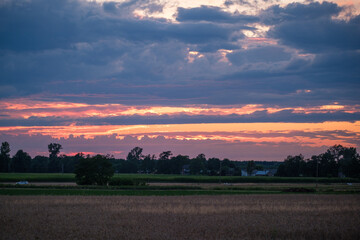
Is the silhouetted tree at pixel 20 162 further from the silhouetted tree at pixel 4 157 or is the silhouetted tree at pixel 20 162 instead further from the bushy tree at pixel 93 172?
the bushy tree at pixel 93 172

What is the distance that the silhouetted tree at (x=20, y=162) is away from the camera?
183500 millimetres

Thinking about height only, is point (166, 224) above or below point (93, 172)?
below

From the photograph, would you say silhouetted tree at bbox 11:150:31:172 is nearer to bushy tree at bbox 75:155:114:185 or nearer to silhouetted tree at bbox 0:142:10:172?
silhouetted tree at bbox 0:142:10:172

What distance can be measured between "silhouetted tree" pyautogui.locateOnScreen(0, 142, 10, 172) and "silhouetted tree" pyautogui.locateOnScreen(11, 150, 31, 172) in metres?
2.46

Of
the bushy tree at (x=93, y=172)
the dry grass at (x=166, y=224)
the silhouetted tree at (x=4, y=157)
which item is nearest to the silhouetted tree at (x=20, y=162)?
the silhouetted tree at (x=4, y=157)

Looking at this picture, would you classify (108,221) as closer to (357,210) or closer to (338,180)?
(357,210)

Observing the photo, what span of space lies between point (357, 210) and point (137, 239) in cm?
2401

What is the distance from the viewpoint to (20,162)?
7244 inches

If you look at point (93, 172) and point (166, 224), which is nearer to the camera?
point (166, 224)

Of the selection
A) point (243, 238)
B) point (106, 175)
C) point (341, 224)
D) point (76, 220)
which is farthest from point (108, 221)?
point (106, 175)

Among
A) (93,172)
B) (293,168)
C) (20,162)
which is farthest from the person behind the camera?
(20,162)

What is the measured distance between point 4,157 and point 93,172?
115266 mm

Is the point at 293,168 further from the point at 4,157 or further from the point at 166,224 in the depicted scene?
the point at 166,224

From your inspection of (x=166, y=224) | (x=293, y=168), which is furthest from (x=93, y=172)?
(x=293, y=168)
